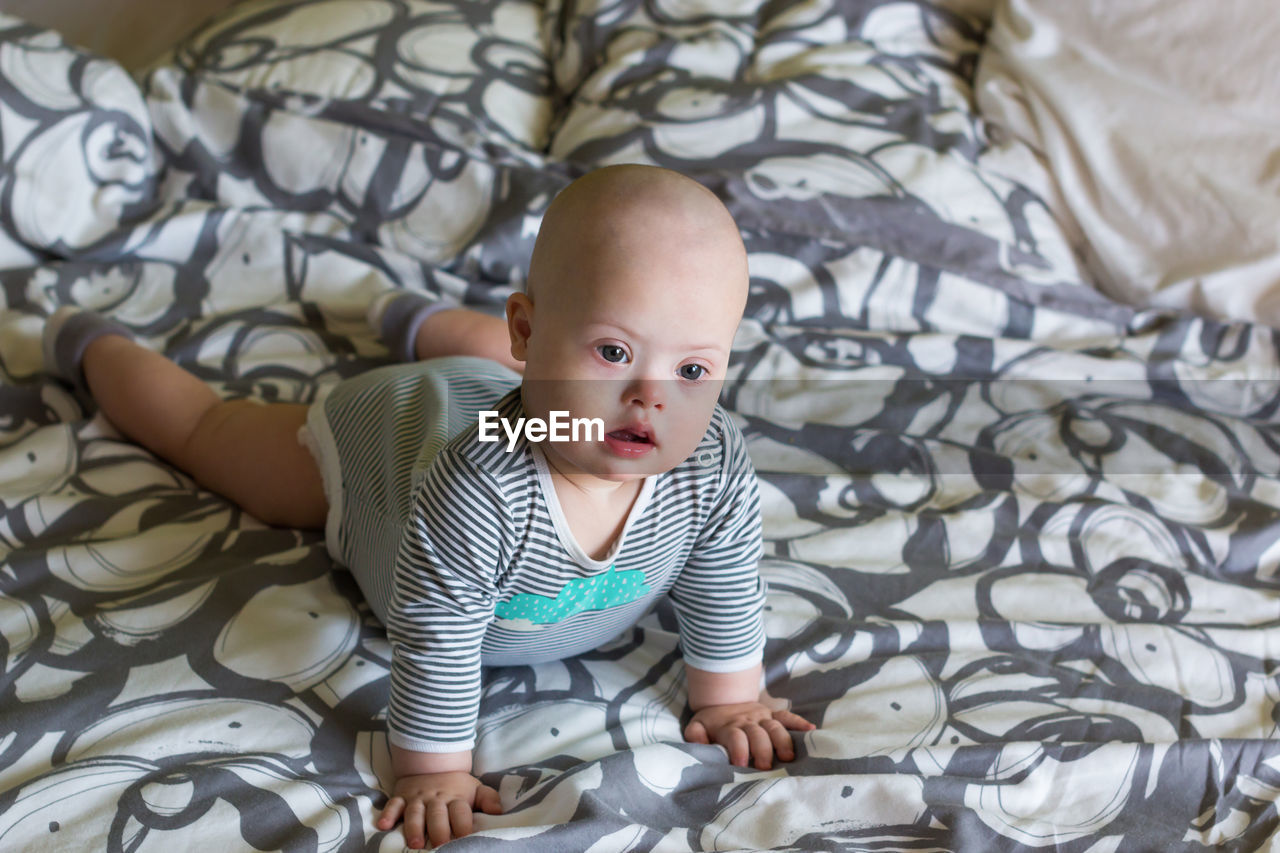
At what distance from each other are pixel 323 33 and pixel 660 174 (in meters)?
1.07

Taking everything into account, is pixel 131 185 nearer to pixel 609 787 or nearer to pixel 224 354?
pixel 224 354

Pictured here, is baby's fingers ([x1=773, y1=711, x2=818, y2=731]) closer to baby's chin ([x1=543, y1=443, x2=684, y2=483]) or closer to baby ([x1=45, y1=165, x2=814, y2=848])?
baby ([x1=45, y1=165, x2=814, y2=848])

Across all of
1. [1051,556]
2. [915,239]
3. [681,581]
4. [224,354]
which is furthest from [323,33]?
[1051,556]

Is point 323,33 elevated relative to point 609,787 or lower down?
elevated

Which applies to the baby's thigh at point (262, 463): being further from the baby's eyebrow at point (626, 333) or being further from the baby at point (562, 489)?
the baby's eyebrow at point (626, 333)

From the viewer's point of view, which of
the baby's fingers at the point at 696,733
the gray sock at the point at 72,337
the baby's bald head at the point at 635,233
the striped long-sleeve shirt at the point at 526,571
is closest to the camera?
the baby's bald head at the point at 635,233

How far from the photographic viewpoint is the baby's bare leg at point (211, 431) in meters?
0.99

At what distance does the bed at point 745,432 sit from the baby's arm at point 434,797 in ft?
0.05

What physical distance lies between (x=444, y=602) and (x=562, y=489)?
0.11 m

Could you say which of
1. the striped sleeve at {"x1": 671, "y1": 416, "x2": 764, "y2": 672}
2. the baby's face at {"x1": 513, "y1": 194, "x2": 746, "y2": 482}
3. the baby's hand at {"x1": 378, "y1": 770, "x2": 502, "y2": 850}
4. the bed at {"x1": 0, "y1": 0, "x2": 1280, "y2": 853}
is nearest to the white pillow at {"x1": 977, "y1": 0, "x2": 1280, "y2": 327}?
the bed at {"x1": 0, "y1": 0, "x2": 1280, "y2": 853}

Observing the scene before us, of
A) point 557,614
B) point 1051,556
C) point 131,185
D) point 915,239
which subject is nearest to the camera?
point 557,614

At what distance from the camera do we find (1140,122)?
Answer: 52.9 inches

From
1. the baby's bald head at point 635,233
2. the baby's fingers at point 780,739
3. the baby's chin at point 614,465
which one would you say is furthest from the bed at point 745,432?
the baby's bald head at point 635,233

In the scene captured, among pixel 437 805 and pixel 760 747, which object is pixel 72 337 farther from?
pixel 760 747
